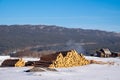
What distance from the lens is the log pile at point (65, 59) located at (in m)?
39.0

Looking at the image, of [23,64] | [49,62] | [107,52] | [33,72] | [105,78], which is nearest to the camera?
[105,78]

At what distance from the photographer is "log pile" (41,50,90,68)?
39.0m

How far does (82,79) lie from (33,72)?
18.7 ft

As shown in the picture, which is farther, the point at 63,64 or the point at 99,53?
the point at 99,53

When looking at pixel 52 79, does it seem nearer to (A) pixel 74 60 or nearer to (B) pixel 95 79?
(B) pixel 95 79

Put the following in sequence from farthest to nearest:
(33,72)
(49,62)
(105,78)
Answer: (49,62) → (33,72) → (105,78)

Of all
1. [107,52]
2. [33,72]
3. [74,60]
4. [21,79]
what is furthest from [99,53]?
[21,79]

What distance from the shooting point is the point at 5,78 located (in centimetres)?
2650

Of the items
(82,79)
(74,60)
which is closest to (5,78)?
(82,79)

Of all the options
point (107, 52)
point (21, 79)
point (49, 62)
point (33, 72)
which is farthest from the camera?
point (107, 52)

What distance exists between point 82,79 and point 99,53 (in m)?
50.2

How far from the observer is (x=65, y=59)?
40.1 m

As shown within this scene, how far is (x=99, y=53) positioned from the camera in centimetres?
7606

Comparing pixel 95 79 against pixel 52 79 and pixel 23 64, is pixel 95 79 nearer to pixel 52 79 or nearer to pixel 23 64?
pixel 52 79
